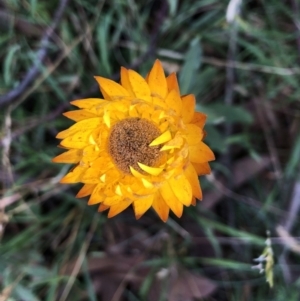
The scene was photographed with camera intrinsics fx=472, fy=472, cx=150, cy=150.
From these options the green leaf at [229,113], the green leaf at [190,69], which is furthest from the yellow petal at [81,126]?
the green leaf at [229,113]

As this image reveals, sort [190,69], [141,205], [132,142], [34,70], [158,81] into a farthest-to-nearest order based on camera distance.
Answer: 1. [34,70]
2. [190,69]
3. [132,142]
4. [141,205]
5. [158,81]

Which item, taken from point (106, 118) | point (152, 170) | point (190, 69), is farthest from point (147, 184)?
point (190, 69)

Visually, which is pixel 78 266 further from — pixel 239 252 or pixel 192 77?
pixel 192 77

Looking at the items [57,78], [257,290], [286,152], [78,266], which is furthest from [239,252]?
[57,78]

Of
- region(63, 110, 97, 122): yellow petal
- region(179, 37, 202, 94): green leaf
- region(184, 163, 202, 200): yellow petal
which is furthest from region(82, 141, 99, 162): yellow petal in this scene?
region(179, 37, 202, 94): green leaf

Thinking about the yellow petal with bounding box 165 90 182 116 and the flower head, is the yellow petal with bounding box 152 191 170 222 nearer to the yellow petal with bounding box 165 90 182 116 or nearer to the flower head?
the flower head

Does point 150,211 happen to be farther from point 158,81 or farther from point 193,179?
point 158,81
